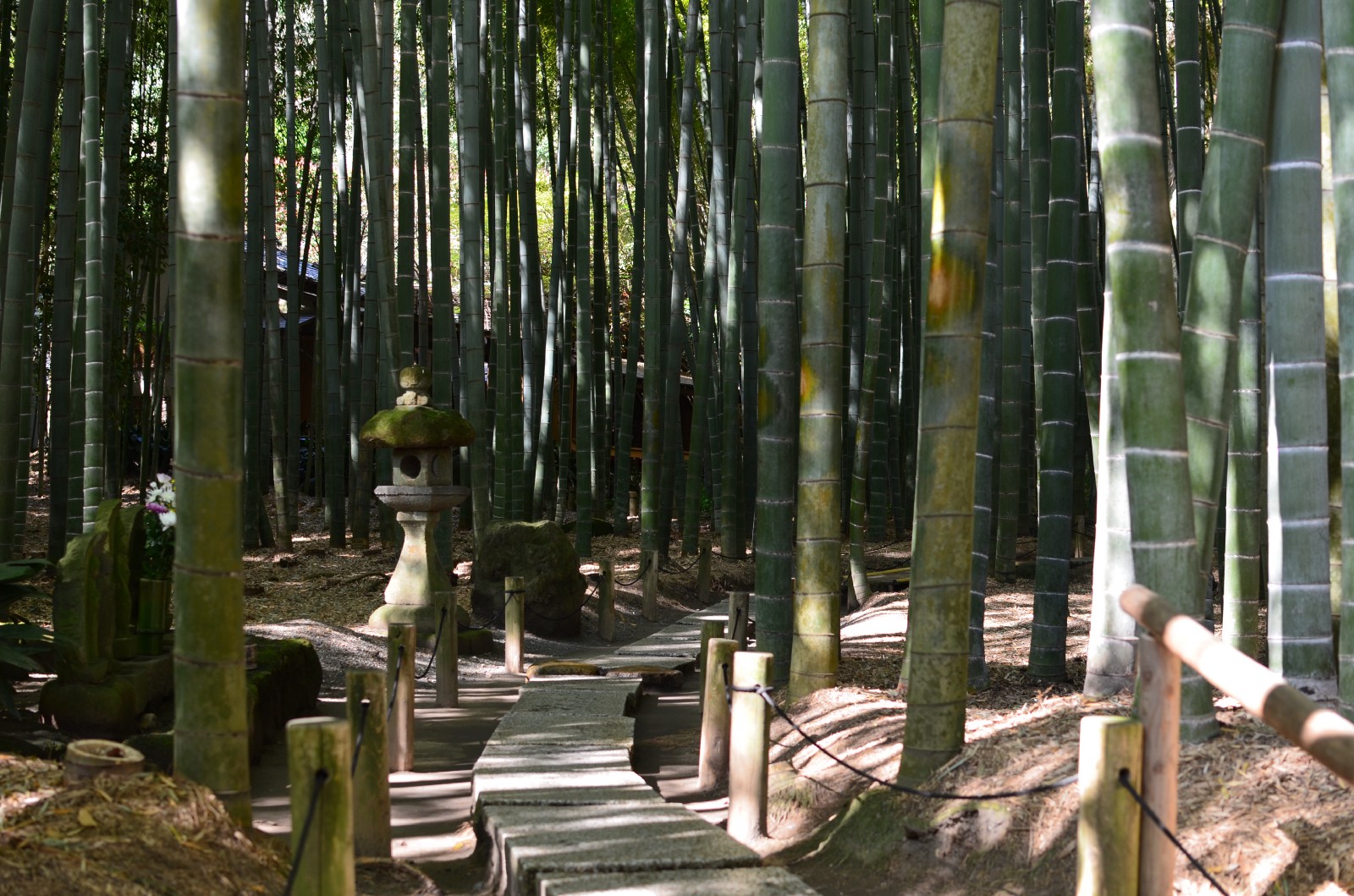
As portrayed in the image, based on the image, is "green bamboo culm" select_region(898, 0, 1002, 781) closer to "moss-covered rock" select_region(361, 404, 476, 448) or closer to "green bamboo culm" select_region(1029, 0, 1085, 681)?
"green bamboo culm" select_region(1029, 0, 1085, 681)

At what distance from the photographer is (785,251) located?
3.82m

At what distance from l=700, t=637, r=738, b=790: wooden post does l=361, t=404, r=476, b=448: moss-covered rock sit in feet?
9.13

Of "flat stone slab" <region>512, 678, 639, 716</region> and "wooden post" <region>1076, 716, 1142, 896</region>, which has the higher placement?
"wooden post" <region>1076, 716, 1142, 896</region>

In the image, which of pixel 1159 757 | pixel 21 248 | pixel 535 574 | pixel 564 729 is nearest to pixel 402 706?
pixel 564 729

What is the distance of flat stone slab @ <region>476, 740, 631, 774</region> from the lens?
11.2 feet

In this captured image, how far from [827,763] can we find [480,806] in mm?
942

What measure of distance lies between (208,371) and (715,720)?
200cm

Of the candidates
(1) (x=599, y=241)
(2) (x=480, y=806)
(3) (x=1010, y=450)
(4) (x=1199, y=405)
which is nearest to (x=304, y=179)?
(1) (x=599, y=241)

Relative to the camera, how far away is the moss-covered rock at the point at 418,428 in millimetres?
5945

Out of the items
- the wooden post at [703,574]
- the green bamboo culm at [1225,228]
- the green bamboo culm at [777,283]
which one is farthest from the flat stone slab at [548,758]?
the wooden post at [703,574]

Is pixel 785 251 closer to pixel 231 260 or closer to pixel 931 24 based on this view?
pixel 931 24

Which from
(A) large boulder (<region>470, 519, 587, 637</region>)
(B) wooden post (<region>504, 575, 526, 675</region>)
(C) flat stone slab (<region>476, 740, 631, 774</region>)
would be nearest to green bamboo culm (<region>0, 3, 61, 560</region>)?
(B) wooden post (<region>504, 575, 526, 675</region>)

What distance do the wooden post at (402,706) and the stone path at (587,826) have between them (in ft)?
0.91

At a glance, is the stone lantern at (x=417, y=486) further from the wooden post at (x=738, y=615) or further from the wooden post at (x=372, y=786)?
the wooden post at (x=372, y=786)
